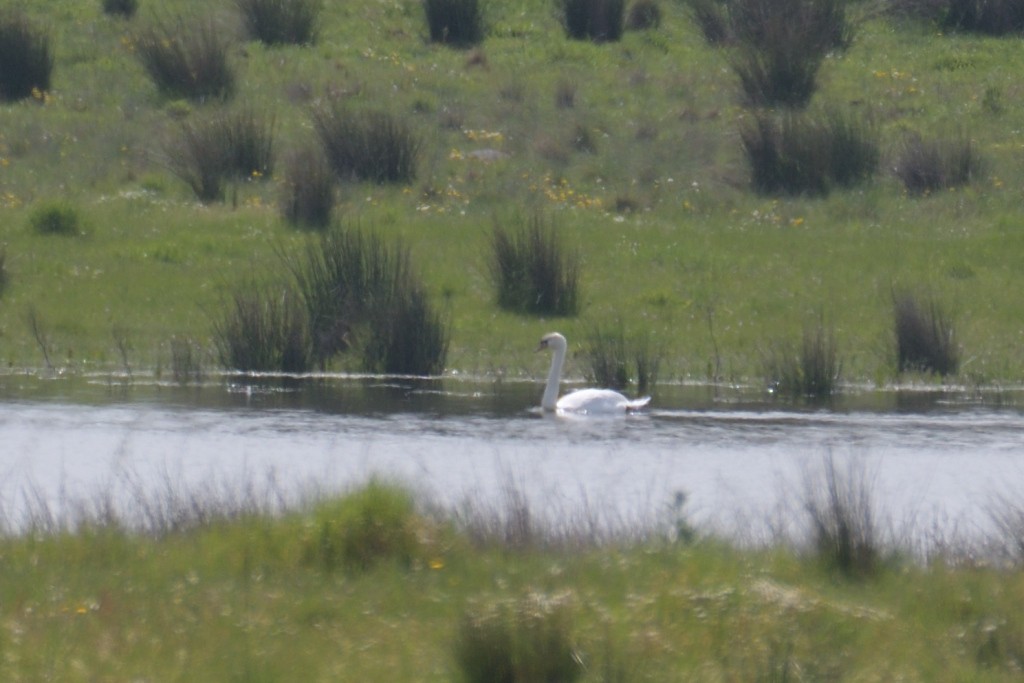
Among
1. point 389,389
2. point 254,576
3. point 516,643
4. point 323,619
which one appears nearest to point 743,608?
point 516,643

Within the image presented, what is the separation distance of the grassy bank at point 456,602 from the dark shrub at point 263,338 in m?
7.27

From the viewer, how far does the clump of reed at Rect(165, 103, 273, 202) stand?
23.1 metres

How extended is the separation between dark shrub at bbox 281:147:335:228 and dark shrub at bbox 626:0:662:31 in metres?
11.5

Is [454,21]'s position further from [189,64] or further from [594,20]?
[189,64]

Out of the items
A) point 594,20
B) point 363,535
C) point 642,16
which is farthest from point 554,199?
point 363,535

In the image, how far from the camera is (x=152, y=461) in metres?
12.4

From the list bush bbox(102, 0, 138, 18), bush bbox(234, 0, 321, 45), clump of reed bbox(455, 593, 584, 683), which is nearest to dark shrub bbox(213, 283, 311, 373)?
clump of reed bbox(455, 593, 584, 683)

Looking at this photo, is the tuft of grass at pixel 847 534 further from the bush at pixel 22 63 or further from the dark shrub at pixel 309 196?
the bush at pixel 22 63

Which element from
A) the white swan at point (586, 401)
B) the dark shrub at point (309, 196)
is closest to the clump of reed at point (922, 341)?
the white swan at point (586, 401)

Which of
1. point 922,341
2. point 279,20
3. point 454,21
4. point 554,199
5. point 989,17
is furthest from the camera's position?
point 989,17

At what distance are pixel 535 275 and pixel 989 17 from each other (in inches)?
618

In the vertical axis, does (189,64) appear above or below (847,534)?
above

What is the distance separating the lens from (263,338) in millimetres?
16969

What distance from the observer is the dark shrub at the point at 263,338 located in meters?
16.9
